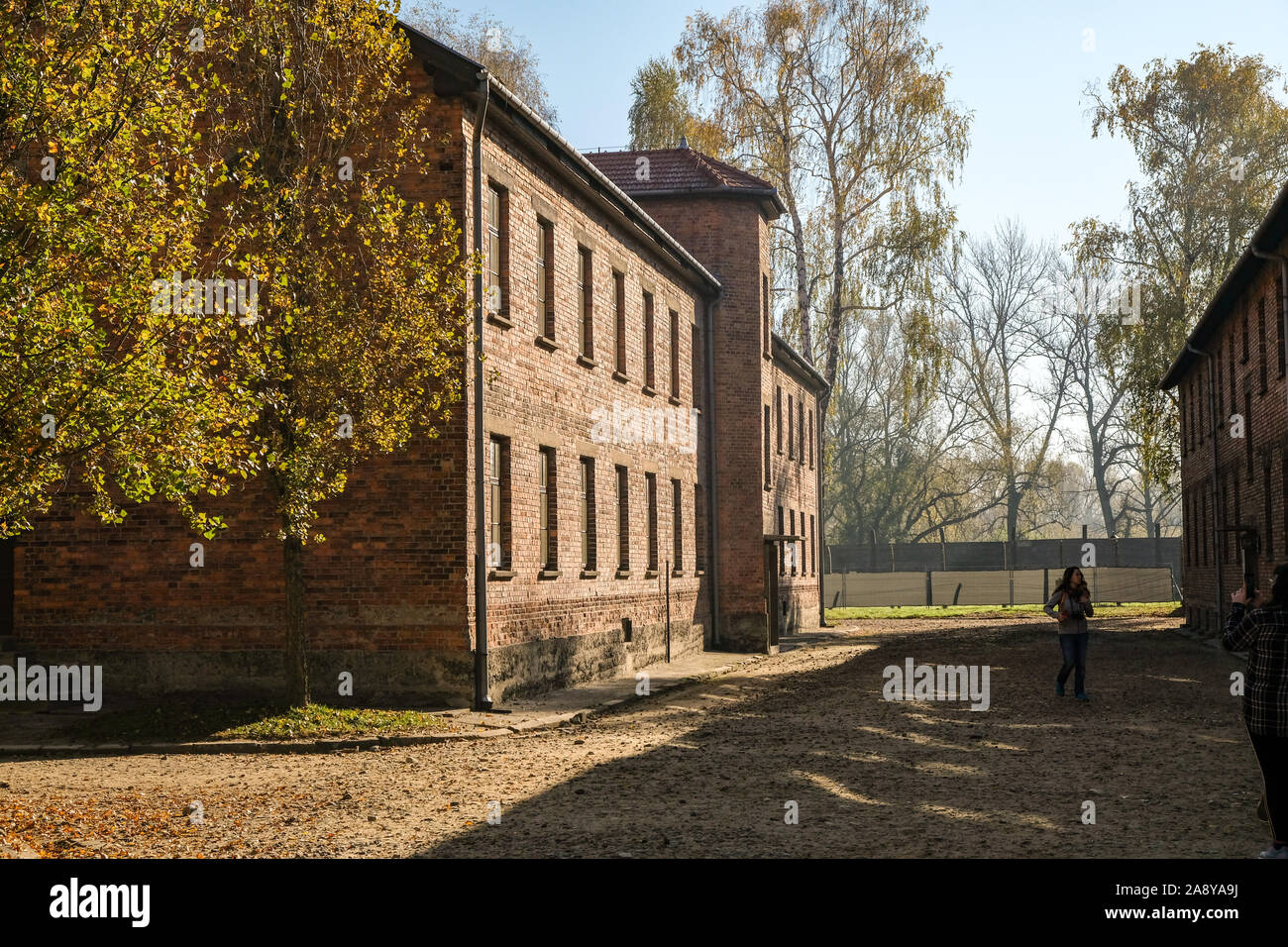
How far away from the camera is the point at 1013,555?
6159 centimetres

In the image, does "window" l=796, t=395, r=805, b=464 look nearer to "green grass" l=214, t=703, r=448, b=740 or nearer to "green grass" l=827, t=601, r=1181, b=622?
"green grass" l=827, t=601, r=1181, b=622

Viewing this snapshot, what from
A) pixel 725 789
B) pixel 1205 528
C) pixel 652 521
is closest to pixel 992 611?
pixel 1205 528

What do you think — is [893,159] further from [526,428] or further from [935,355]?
[526,428]

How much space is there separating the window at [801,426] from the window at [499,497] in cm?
2427

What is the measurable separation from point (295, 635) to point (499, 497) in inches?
169

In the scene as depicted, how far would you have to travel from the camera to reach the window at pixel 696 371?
31.0m

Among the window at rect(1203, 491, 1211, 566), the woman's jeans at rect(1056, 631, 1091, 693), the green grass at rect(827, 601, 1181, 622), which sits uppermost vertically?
the window at rect(1203, 491, 1211, 566)

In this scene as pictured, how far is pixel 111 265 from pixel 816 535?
120ft

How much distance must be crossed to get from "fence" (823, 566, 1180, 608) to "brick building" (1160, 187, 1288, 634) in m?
15.4

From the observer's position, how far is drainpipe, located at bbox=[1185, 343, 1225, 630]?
3195 cm

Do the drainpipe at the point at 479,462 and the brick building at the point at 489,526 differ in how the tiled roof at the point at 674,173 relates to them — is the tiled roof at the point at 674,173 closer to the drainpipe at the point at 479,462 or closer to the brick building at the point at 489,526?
the brick building at the point at 489,526

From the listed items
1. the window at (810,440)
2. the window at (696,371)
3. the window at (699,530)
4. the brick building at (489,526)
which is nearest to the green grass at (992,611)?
the window at (810,440)

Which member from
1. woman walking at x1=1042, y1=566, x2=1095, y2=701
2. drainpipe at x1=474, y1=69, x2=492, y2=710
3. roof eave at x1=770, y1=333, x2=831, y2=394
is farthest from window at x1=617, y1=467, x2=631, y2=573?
roof eave at x1=770, y1=333, x2=831, y2=394

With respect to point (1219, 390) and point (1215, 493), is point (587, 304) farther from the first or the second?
point (1219, 390)
